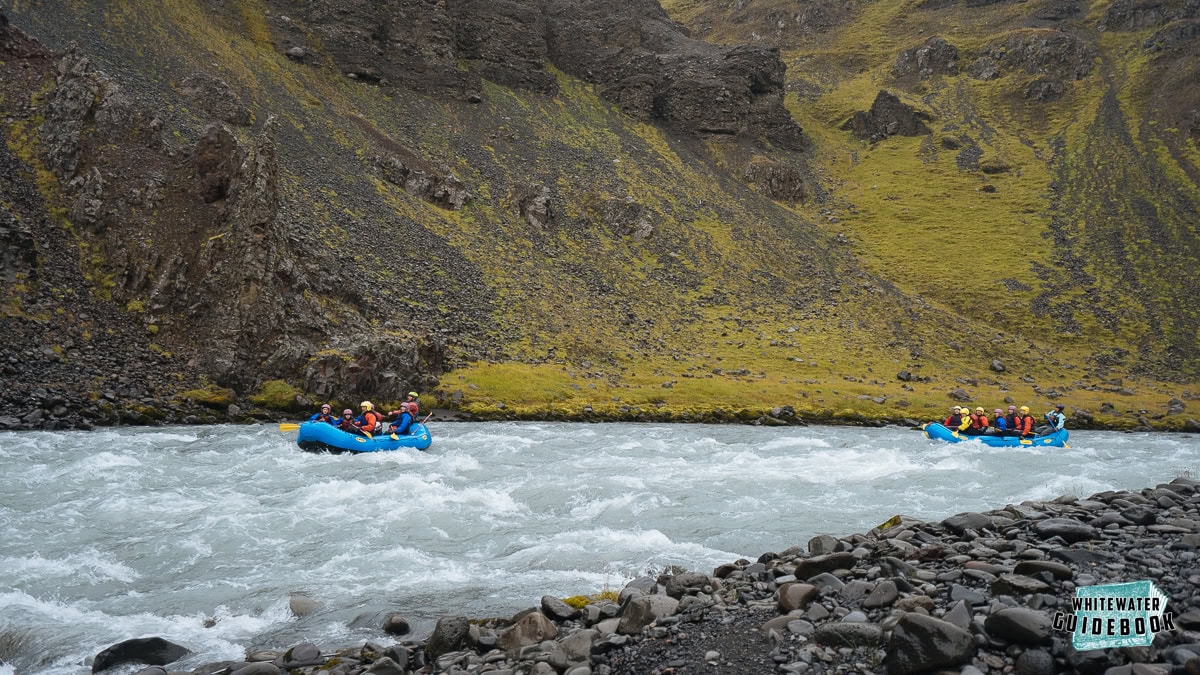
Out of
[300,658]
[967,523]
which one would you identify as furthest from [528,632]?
[967,523]

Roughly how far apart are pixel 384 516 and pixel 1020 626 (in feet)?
51.3

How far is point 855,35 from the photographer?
150 metres

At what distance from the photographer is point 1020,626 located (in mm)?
7816

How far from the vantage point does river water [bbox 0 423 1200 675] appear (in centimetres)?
1327

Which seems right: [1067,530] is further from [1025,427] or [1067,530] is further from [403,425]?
[1025,427]

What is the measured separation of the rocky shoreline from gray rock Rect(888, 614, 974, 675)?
2 centimetres

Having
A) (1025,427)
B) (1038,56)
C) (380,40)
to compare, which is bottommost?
(1025,427)

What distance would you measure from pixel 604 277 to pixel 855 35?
11241cm

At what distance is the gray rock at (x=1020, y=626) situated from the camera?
7723mm

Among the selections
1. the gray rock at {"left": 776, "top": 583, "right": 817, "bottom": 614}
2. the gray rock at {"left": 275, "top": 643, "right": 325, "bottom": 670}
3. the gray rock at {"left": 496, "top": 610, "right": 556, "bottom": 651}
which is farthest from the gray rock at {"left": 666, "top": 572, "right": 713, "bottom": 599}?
the gray rock at {"left": 275, "top": 643, "right": 325, "bottom": 670}

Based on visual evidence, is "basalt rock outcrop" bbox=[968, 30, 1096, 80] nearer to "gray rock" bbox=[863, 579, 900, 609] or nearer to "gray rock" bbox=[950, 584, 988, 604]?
"gray rock" bbox=[950, 584, 988, 604]

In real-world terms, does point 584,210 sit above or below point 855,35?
below

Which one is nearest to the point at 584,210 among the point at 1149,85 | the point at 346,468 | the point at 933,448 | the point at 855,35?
the point at 933,448

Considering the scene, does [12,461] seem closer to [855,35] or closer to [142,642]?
[142,642]
